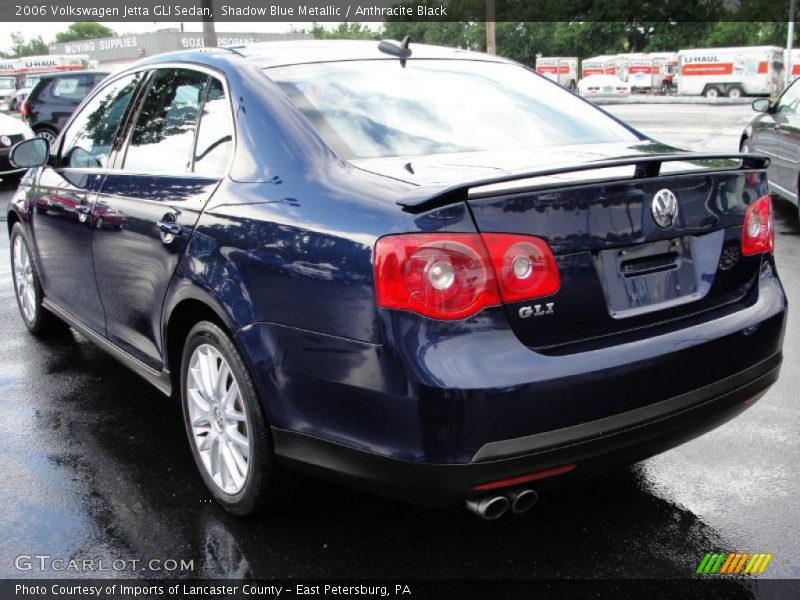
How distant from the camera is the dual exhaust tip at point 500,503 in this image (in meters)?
2.30

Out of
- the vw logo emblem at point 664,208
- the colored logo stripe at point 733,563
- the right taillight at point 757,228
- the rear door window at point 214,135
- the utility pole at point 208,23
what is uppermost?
the utility pole at point 208,23

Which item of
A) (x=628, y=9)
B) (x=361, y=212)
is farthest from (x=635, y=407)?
(x=628, y=9)

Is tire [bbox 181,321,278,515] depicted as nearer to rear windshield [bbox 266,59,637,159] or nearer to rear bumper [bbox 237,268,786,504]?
rear bumper [bbox 237,268,786,504]

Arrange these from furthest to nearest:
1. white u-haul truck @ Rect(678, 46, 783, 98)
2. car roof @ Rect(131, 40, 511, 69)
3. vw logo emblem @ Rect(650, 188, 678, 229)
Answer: white u-haul truck @ Rect(678, 46, 783, 98)
car roof @ Rect(131, 40, 511, 69)
vw logo emblem @ Rect(650, 188, 678, 229)

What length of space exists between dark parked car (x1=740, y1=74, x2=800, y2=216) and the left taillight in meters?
6.63

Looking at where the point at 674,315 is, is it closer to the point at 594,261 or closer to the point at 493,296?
the point at 594,261

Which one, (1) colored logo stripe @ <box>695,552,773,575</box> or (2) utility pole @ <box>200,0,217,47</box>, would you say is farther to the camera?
(2) utility pole @ <box>200,0,217,47</box>

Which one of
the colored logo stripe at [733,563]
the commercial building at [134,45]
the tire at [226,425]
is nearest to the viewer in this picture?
the colored logo stripe at [733,563]

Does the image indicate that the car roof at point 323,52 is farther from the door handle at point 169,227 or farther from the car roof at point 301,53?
the door handle at point 169,227

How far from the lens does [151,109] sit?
3699mm

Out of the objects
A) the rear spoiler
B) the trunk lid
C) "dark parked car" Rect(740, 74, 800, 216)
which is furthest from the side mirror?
"dark parked car" Rect(740, 74, 800, 216)

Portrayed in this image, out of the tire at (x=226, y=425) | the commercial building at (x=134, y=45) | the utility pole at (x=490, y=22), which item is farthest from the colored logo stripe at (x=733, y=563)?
the commercial building at (x=134, y=45)

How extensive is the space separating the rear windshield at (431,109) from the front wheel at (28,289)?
9.12 ft

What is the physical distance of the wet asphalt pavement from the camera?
274cm
